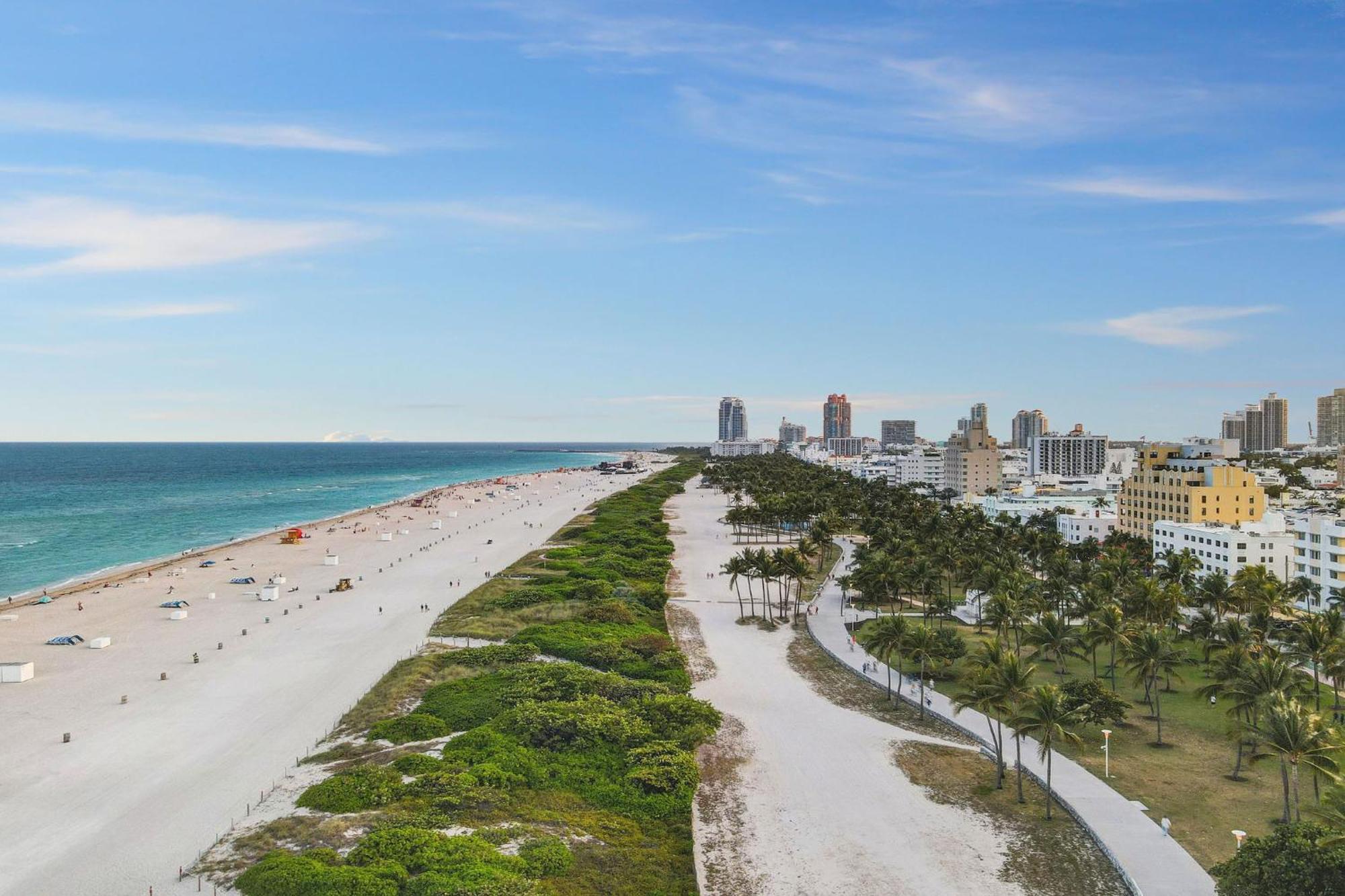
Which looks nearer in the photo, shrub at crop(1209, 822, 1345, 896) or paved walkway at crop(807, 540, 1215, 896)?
shrub at crop(1209, 822, 1345, 896)

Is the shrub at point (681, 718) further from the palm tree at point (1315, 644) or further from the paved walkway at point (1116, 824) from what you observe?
the palm tree at point (1315, 644)

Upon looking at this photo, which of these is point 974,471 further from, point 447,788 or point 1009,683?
point 447,788

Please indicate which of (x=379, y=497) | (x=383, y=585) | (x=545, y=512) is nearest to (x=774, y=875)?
(x=383, y=585)

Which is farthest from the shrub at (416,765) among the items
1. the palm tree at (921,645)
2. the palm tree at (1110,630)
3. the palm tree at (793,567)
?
the palm tree at (1110,630)

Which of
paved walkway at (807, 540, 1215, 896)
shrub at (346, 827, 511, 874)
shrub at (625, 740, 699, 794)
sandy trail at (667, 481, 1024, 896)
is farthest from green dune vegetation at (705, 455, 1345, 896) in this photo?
shrub at (346, 827, 511, 874)

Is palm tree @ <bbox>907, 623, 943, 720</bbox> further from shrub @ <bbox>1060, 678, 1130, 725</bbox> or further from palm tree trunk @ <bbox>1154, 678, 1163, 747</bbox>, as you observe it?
palm tree trunk @ <bbox>1154, 678, 1163, 747</bbox>

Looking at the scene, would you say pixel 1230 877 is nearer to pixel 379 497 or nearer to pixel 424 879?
pixel 424 879

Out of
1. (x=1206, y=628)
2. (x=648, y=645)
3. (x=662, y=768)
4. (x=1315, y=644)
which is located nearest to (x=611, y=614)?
(x=648, y=645)
